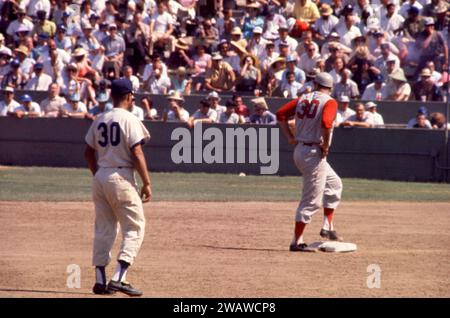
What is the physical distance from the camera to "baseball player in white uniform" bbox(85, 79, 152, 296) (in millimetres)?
8766

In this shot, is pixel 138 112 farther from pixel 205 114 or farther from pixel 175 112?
pixel 205 114

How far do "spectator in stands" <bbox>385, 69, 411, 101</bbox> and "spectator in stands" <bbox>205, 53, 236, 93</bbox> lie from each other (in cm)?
350

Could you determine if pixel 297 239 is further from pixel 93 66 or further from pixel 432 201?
pixel 93 66

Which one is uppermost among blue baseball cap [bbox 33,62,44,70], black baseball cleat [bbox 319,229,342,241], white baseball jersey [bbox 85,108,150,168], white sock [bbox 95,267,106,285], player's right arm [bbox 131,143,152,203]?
blue baseball cap [bbox 33,62,44,70]

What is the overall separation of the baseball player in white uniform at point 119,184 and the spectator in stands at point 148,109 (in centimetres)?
1287

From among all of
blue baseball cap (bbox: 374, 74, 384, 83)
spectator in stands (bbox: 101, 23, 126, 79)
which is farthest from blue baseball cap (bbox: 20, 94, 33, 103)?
blue baseball cap (bbox: 374, 74, 384, 83)

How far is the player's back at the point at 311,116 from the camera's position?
11.5 metres

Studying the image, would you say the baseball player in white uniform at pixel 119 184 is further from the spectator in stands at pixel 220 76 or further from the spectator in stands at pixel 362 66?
the spectator in stands at pixel 220 76

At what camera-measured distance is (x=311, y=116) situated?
11.5 metres

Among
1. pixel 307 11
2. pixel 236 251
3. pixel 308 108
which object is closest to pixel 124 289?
pixel 236 251

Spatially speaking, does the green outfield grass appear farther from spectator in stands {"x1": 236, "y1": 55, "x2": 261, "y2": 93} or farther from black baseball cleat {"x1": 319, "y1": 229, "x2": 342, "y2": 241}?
black baseball cleat {"x1": 319, "y1": 229, "x2": 342, "y2": 241}

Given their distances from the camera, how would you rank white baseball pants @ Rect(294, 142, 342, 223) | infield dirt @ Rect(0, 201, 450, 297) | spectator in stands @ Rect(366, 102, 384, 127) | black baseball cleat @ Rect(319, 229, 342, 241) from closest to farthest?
1. infield dirt @ Rect(0, 201, 450, 297)
2. white baseball pants @ Rect(294, 142, 342, 223)
3. black baseball cleat @ Rect(319, 229, 342, 241)
4. spectator in stands @ Rect(366, 102, 384, 127)

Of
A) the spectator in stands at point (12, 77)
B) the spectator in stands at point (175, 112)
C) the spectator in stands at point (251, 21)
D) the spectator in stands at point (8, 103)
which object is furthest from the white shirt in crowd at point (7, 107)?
the spectator in stands at point (251, 21)
